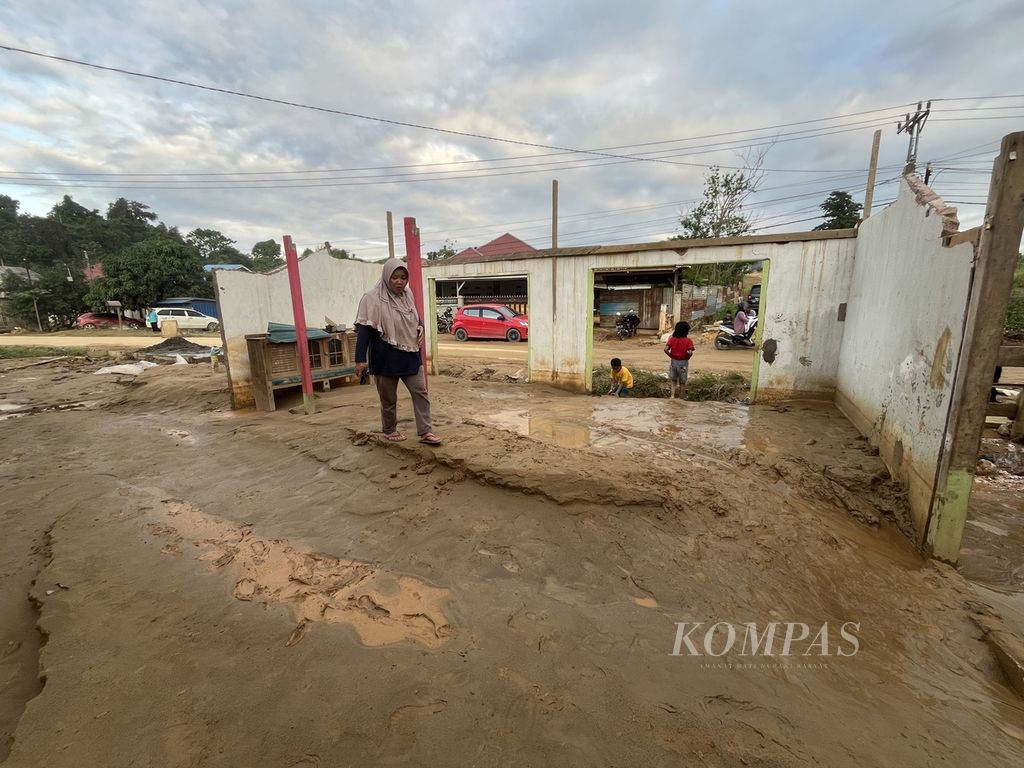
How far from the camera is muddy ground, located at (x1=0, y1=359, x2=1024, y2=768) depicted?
161cm

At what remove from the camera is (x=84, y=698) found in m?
1.71

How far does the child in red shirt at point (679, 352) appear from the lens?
23.2ft

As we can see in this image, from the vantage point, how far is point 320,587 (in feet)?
8.02

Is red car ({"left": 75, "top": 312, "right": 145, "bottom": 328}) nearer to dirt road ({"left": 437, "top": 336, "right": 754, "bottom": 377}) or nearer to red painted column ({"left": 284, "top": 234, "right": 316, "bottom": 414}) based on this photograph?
dirt road ({"left": 437, "top": 336, "right": 754, "bottom": 377})

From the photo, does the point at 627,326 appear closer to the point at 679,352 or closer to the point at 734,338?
the point at 734,338

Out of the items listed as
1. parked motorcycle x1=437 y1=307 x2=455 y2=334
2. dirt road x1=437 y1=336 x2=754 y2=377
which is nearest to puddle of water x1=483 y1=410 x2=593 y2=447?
dirt road x1=437 y1=336 x2=754 y2=377

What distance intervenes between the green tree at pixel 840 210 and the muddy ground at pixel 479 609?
99.9 ft

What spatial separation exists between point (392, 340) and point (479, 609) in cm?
258

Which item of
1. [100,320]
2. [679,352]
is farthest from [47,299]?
[679,352]

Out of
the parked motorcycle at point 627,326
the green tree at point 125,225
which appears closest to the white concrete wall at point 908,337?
the parked motorcycle at point 627,326

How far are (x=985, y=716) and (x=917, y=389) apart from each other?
2.46 metres

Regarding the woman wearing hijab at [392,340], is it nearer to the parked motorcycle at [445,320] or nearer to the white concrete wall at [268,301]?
the white concrete wall at [268,301]

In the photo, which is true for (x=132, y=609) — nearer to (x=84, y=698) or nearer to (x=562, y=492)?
(x=84, y=698)

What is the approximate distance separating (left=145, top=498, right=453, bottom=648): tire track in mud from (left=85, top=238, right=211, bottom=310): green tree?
2862 centimetres
